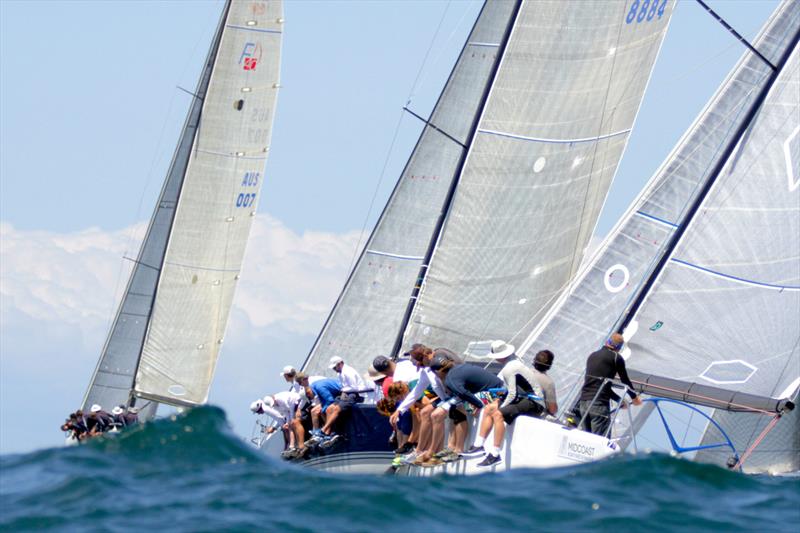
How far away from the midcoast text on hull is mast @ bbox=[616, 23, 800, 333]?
0.08 ft

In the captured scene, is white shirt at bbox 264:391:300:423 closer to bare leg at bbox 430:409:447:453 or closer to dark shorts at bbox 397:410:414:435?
dark shorts at bbox 397:410:414:435

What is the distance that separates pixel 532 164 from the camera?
72.6 feet

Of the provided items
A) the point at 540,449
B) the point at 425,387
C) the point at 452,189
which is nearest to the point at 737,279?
the point at 540,449

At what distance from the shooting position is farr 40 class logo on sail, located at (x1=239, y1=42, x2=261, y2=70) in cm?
2942

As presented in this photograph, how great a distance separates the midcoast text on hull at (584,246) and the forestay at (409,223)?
0.09 ft

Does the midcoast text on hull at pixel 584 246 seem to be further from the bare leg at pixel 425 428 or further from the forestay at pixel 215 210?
the forestay at pixel 215 210

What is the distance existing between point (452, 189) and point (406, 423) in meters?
6.74

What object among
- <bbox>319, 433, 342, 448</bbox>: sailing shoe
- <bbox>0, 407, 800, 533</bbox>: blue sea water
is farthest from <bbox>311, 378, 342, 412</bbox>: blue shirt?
<bbox>0, 407, 800, 533</bbox>: blue sea water

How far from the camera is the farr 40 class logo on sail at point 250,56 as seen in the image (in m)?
29.4

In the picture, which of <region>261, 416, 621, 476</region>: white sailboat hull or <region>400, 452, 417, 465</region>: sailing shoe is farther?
<region>400, 452, 417, 465</region>: sailing shoe

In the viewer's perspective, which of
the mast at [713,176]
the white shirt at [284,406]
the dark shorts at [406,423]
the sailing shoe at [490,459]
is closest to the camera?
the sailing shoe at [490,459]

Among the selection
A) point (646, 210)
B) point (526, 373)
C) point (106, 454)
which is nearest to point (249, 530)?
point (106, 454)

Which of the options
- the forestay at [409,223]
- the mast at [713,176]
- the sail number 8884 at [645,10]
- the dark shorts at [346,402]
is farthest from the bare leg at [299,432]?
the sail number 8884 at [645,10]

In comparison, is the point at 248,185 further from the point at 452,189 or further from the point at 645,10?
the point at 645,10
